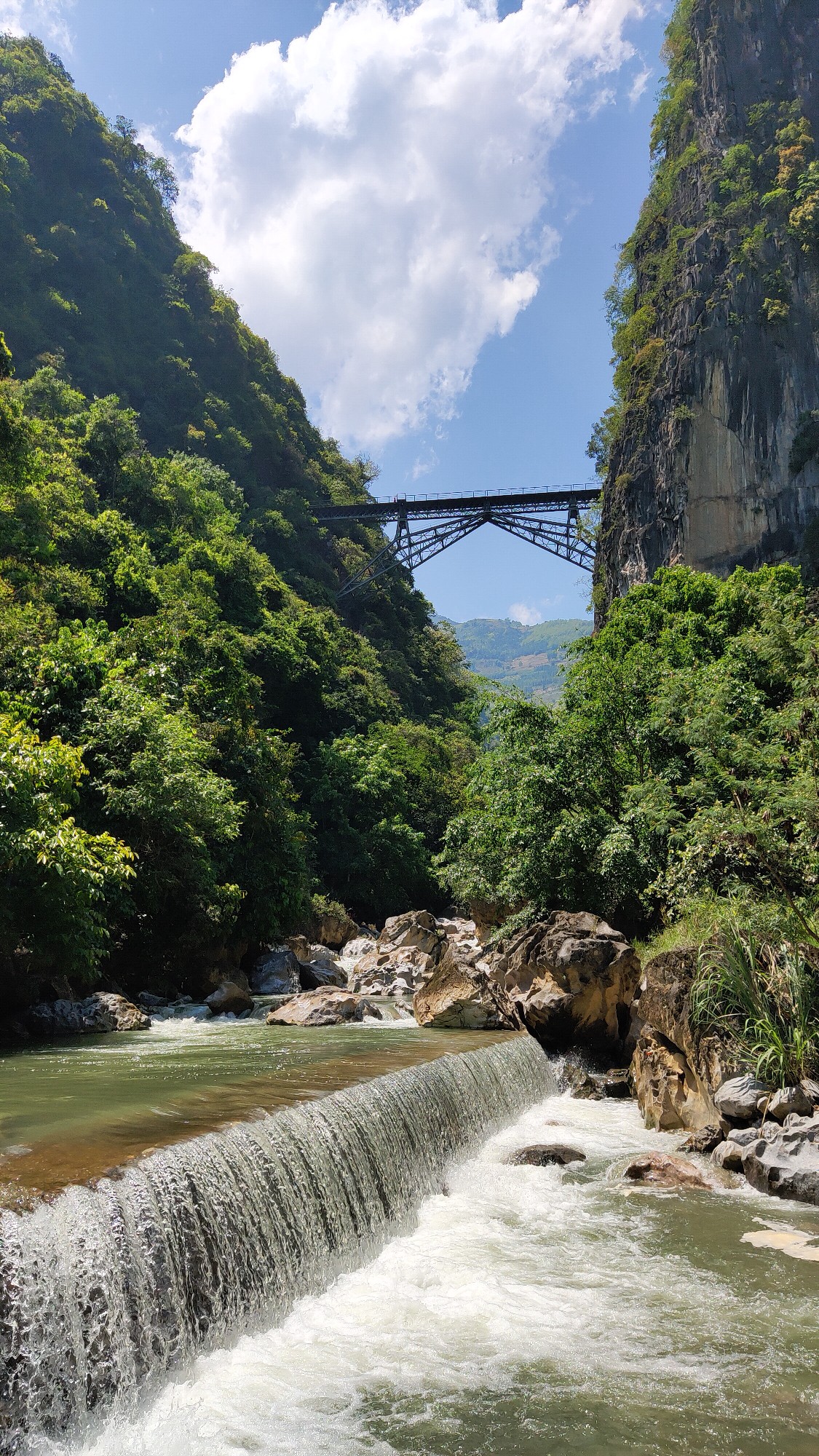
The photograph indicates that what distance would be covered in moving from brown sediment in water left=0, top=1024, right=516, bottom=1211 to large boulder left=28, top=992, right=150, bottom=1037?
629mm

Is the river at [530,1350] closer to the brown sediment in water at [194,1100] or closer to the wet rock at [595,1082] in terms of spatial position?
the brown sediment in water at [194,1100]

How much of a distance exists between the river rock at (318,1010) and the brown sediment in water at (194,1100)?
49.5 inches

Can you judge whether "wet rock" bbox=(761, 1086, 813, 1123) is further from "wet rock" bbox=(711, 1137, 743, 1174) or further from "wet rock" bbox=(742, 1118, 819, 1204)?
"wet rock" bbox=(711, 1137, 743, 1174)

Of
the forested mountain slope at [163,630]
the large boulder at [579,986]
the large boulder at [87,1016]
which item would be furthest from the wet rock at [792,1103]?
the large boulder at [87,1016]

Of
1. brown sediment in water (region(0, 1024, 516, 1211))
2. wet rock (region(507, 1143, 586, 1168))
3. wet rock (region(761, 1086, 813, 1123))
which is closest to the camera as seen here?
brown sediment in water (region(0, 1024, 516, 1211))

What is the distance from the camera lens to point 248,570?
4203 cm

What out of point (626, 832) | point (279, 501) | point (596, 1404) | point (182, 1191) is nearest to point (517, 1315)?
point (596, 1404)

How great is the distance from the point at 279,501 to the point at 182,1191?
53.6m

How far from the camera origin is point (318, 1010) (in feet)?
50.3

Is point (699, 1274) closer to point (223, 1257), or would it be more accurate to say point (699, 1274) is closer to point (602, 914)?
point (223, 1257)

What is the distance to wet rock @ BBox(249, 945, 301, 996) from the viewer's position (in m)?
20.4

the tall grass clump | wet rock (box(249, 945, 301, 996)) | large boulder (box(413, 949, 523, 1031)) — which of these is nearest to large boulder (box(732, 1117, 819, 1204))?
the tall grass clump

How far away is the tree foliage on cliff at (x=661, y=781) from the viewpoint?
10.7 metres

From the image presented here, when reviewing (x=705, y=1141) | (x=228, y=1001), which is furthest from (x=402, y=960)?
(x=705, y=1141)
